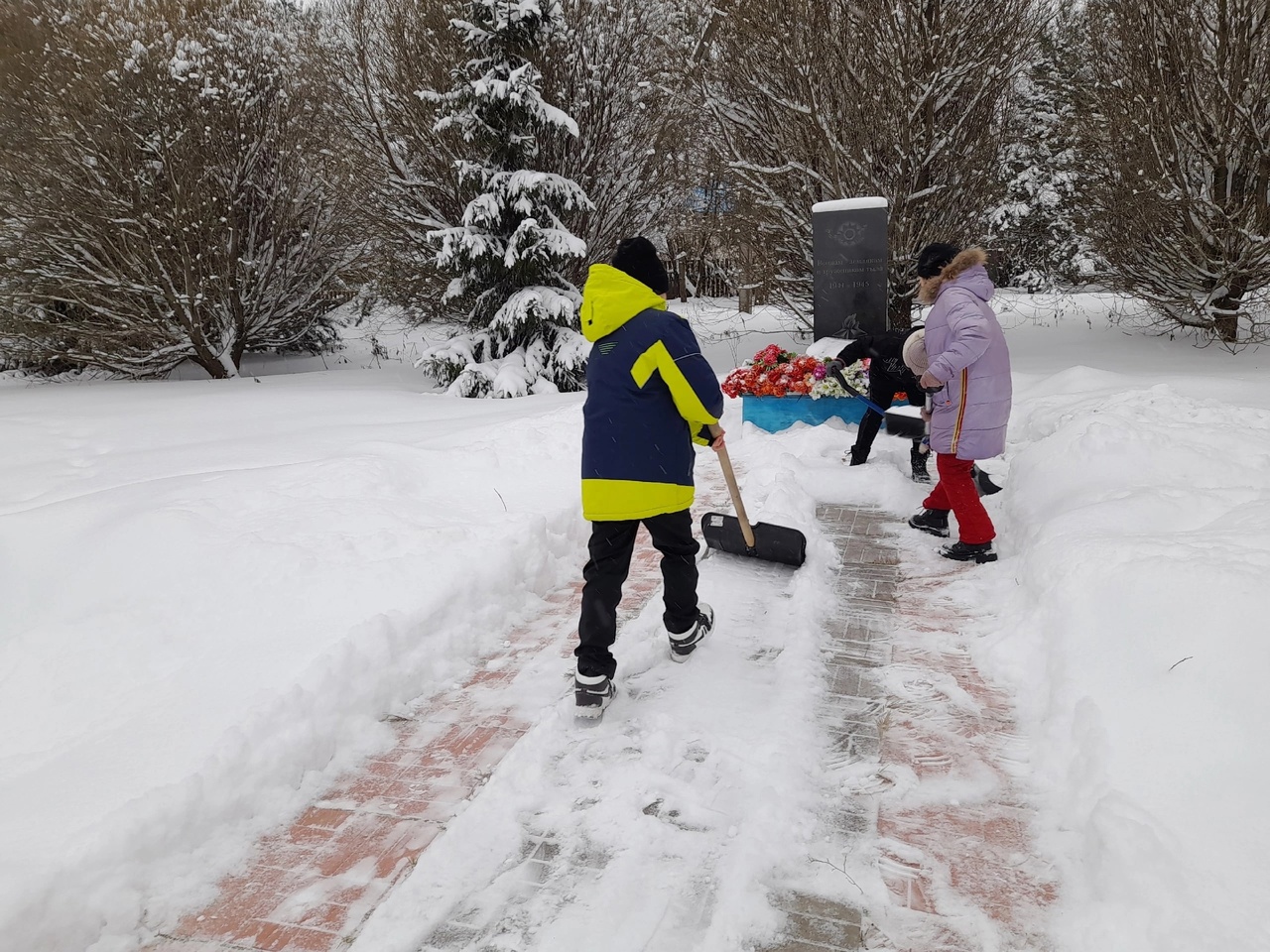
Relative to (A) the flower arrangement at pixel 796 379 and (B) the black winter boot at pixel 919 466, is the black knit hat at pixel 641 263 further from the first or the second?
(A) the flower arrangement at pixel 796 379

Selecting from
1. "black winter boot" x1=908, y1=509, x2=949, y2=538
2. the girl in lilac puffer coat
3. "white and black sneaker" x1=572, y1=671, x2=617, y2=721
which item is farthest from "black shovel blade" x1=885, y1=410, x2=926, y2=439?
"white and black sneaker" x1=572, y1=671, x2=617, y2=721

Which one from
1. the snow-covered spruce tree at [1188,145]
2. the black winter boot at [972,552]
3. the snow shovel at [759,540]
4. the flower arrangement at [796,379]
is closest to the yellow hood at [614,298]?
the snow shovel at [759,540]

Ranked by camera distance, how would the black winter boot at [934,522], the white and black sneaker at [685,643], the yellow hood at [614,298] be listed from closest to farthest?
the yellow hood at [614,298] → the white and black sneaker at [685,643] → the black winter boot at [934,522]

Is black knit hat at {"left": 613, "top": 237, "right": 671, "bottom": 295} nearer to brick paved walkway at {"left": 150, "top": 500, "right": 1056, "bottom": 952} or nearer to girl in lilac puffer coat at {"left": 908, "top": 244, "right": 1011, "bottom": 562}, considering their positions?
brick paved walkway at {"left": 150, "top": 500, "right": 1056, "bottom": 952}

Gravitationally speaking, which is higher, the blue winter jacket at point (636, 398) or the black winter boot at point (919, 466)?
the blue winter jacket at point (636, 398)

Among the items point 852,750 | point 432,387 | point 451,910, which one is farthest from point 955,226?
point 451,910

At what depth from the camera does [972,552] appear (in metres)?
4.59

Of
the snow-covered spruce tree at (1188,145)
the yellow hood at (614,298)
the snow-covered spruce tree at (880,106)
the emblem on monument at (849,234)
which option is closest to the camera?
the yellow hood at (614,298)

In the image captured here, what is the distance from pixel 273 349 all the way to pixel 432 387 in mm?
5690

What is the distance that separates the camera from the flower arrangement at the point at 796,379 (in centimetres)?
Answer: 751

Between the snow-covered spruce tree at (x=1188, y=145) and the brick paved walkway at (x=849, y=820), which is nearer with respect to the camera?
the brick paved walkway at (x=849, y=820)

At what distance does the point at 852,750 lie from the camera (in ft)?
9.41

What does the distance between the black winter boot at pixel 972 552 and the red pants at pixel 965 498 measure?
0.10ft

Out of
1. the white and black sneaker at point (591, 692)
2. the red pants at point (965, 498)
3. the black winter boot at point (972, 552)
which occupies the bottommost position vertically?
the white and black sneaker at point (591, 692)
